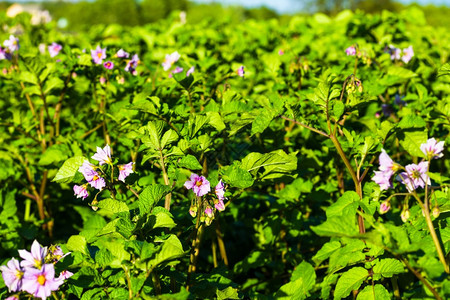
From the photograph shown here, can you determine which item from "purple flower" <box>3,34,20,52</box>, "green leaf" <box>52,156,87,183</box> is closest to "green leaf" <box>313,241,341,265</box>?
"green leaf" <box>52,156,87,183</box>

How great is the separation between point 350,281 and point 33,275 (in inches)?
38.9

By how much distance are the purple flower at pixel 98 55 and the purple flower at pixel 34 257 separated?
4.24ft

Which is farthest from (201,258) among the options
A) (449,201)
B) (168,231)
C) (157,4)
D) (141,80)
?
(157,4)

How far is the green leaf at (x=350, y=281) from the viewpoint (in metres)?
1.53

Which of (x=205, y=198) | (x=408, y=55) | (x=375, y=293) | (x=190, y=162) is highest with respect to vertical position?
(x=408, y=55)

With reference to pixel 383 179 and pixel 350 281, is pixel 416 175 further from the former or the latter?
pixel 350 281

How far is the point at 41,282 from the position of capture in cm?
125

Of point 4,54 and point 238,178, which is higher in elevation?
point 4,54

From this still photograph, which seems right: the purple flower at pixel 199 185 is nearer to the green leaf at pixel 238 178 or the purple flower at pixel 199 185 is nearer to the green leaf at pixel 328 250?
the green leaf at pixel 238 178

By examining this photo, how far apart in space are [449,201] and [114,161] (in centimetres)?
113

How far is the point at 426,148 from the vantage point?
1.42m

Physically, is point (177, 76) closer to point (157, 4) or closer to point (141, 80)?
point (141, 80)

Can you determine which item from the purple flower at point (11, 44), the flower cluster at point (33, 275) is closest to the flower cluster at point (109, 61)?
the purple flower at point (11, 44)

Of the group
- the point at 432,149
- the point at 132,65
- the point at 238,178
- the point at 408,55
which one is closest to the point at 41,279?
the point at 238,178
